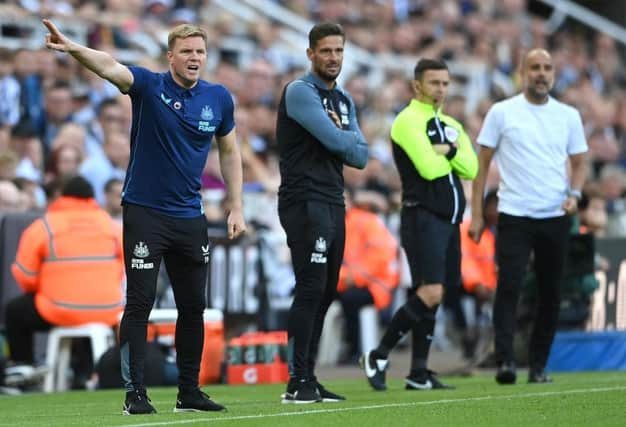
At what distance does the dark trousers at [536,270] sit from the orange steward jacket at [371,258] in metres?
5.43

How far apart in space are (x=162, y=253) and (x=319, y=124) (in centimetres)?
127

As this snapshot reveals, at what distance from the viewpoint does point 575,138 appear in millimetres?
11938

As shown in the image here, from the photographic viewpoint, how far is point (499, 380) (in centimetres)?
1163

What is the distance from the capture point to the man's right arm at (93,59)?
838 cm

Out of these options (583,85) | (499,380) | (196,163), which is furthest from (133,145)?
(583,85)

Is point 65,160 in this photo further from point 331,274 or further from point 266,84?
point 331,274

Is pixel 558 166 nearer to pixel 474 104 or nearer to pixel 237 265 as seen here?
pixel 237 265

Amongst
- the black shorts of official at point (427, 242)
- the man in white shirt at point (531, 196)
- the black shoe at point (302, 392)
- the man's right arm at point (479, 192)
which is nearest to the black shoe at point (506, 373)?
the man in white shirt at point (531, 196)

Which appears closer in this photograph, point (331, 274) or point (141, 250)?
point (141, 250)

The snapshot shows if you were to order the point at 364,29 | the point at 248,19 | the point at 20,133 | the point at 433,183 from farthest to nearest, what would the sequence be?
the point at 364,29 → the point at 248,19 → the point at 20,133 → the point at 433,183

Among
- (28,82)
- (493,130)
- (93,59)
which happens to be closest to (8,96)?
(28,82)

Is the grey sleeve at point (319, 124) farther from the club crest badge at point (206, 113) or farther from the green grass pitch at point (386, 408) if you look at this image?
the green grass pitch at point (386, 408)

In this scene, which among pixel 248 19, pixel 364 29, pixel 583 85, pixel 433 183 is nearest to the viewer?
pixel 433 183

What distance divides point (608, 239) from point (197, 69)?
727 centimetres
